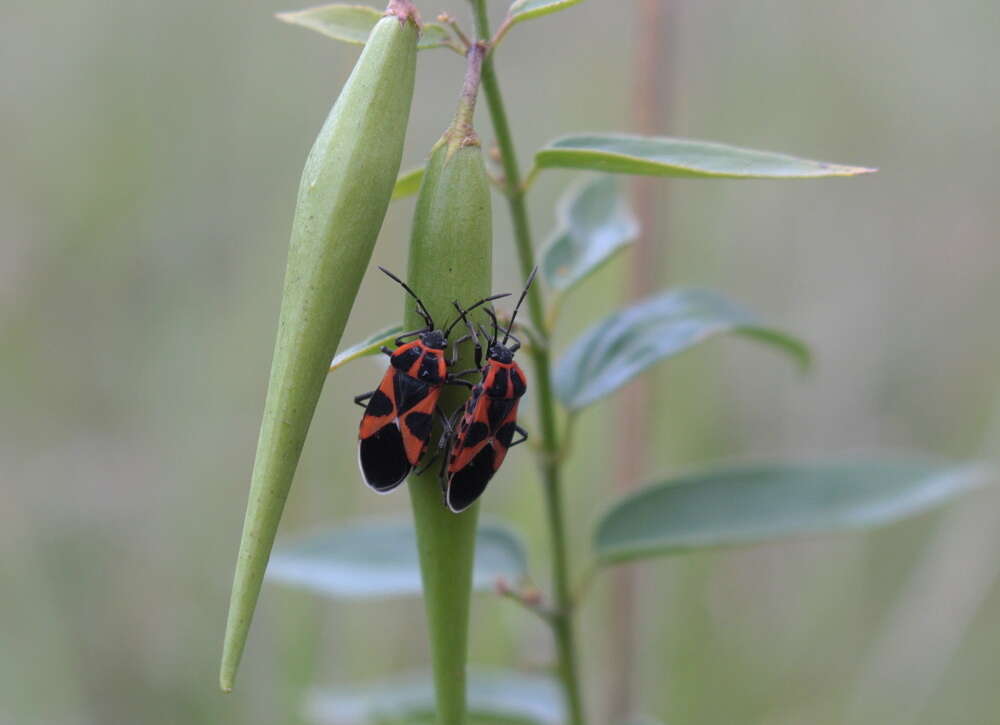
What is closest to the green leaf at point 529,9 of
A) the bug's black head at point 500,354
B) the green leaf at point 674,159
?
the green leaf at point 674,159

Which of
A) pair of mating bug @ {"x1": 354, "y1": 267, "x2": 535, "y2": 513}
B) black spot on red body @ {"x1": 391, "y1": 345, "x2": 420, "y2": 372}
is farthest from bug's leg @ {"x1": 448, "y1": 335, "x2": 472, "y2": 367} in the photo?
black spot on red body @ {"x1": 391, "y1": 345, "x2": 420, "y2": 372}

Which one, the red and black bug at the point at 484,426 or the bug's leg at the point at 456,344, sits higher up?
the bug's leg at the point at 456,344

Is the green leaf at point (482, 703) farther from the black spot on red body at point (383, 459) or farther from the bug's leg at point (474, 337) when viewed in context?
the bug's leg at point (474, 337)

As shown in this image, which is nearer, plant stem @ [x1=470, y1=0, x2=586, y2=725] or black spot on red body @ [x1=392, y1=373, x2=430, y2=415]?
plant stem @ [x1=470, y1=0, x2=586, y2=725]

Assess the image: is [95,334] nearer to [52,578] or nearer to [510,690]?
[52,578]

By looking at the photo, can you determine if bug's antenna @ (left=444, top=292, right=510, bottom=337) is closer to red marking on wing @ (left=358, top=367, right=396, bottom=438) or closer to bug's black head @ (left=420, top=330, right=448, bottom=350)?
bug's black head @ (left=420, top=330, right=448, bottom=350)
